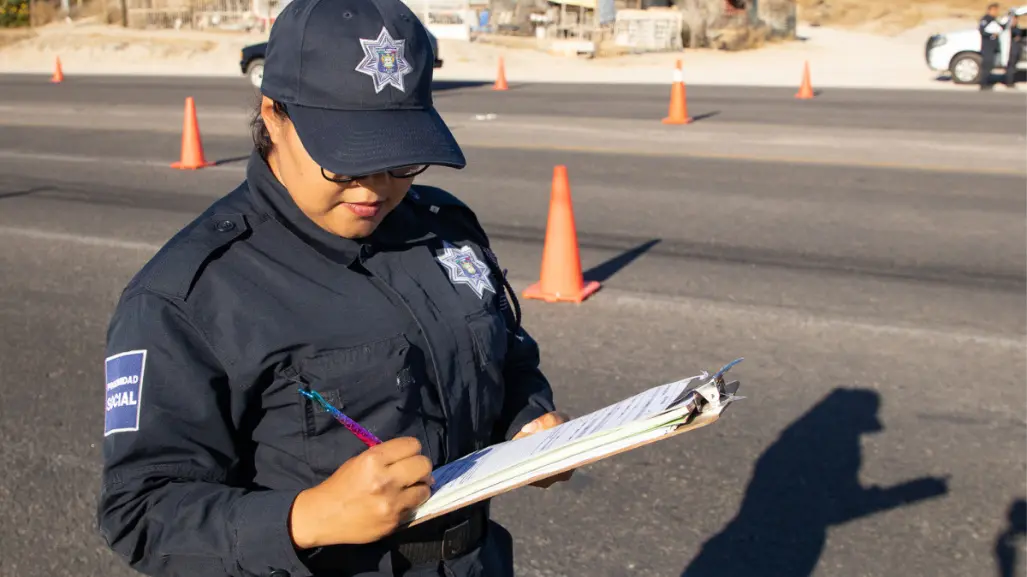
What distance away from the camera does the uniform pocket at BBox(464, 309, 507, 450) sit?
6.05 feet

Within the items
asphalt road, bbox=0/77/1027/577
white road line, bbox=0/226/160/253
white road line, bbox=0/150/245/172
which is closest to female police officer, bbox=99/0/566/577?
asphalt road, bbox=0/77/1027/577

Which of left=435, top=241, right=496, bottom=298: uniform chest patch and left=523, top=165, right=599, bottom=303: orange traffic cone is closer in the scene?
left=435, top=241, right=496, bottom=298: uniform chest patch

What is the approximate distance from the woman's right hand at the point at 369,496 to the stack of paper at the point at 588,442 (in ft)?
0.19

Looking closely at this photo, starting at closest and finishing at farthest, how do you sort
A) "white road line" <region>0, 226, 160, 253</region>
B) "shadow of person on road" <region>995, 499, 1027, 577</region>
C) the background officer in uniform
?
"shadow of person on road" <region>995, 499, 1027, 577</region> → "white road line" <region>0, 226, 160, 253</region> → the background officer in uniform

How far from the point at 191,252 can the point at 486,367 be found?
1.69ft

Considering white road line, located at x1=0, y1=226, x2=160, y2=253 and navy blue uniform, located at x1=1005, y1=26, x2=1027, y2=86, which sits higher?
navy blue uniform, located at x1=1005, y1=26, x2=1027, y2=86

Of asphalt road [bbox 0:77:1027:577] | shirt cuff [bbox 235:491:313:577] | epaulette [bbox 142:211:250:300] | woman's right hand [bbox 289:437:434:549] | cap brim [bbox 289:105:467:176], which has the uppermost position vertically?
cap brim [bbox 289:105:467:176]

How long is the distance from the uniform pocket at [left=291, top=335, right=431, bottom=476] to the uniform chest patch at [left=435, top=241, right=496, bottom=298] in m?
0.21

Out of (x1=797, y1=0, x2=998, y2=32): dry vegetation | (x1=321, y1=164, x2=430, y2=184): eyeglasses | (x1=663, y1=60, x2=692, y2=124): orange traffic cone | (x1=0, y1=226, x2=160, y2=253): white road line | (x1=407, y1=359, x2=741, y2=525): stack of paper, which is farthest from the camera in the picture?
(x1=797, y1=0, x2=998, y2=32): dry vegetation

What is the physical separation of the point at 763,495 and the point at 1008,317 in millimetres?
2931

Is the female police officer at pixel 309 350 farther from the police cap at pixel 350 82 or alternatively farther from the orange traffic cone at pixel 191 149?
the orange traffic cone at pixel 191 149

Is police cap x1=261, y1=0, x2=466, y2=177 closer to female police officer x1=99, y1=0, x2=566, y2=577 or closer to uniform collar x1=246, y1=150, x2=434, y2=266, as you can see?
female police officer x1=99, y1=0, x2=566, y2=577

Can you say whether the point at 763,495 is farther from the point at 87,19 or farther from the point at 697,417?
the point at 87,19

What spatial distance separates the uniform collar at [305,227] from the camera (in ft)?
5.77
